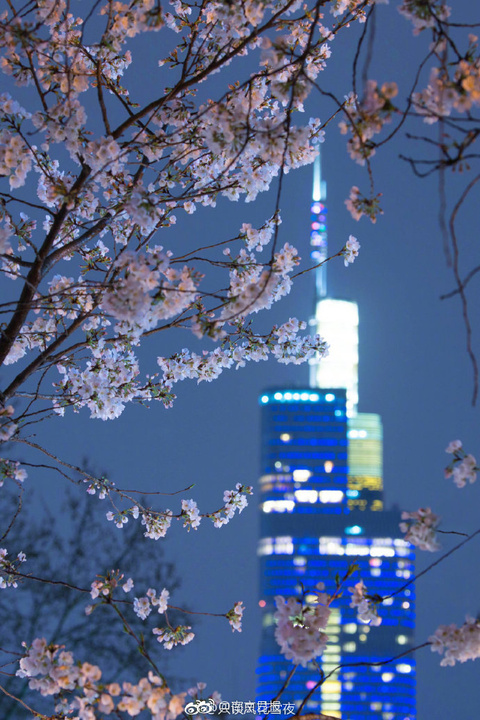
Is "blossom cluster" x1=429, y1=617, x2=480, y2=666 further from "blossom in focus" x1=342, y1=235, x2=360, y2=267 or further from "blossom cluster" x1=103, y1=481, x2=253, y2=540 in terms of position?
"blossom in focus" x1=342, y1=235, x2=360, y2=267

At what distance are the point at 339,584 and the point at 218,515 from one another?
1493 mm

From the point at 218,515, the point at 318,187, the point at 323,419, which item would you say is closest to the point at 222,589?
the point at 323,419

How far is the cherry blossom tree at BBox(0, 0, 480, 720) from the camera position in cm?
193

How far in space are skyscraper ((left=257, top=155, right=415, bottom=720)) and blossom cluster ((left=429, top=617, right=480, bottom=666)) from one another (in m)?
81.4

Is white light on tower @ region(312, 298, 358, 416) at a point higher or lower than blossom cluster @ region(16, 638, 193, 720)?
higher

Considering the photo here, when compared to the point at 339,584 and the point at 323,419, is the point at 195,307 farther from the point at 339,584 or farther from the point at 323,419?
the point at 323,419

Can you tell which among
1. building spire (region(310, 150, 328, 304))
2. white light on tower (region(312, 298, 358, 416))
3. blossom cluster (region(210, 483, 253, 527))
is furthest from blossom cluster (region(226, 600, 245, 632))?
building spire (region(310, 150, 328, 304))

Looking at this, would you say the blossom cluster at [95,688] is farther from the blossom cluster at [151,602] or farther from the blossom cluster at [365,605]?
the blossom cluster at [151,602]

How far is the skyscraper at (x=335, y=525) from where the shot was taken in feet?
273

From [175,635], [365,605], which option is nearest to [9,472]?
[175,635]

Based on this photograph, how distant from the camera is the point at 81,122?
258 cm

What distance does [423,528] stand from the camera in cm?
194

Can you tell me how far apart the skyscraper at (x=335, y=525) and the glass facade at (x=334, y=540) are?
0.12 m

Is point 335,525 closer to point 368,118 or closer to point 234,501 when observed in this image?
point 234,501
